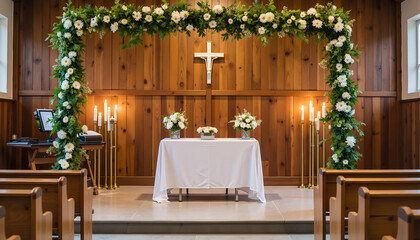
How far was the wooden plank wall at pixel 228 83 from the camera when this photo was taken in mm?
6184

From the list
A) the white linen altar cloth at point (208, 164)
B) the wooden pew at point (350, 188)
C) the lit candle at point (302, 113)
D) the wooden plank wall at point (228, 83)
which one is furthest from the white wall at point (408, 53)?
the wooden pew at point (350, 188)

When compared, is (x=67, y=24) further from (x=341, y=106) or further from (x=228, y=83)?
(x=341, y=106)

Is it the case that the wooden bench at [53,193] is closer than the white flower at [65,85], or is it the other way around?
the wooden bench at [53,193]

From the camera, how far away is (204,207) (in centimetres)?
460

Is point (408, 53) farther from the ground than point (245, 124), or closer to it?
farther from the ground

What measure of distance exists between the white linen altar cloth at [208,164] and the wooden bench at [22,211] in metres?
2.74

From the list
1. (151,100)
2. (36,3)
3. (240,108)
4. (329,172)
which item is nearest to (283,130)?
(240,108)

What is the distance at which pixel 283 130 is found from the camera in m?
6.20

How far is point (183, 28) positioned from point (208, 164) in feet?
5.86

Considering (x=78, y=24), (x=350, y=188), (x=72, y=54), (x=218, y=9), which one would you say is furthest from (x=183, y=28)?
(x=350, y=188)

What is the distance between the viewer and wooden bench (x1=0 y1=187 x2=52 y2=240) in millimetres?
2031

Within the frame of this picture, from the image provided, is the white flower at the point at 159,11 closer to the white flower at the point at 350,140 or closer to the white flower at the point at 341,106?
the white flower at the point at 341,106

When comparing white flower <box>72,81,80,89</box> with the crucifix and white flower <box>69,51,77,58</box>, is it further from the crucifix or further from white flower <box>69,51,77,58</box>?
the crucifix

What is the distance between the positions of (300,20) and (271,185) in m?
3.01
